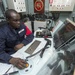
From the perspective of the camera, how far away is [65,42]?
44.3 inches

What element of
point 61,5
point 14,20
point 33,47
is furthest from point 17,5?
point 33,47

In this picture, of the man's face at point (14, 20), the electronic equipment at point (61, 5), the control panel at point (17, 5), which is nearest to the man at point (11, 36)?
the man's face at point (14, 20)

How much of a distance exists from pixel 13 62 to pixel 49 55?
390 millimetres

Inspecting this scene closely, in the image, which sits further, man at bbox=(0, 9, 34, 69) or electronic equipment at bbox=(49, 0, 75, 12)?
electronic equipment at bbox=(49, 0, 75, 12)

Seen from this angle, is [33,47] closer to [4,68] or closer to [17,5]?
[4,68]

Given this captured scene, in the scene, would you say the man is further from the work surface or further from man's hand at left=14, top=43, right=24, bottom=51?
the work surface

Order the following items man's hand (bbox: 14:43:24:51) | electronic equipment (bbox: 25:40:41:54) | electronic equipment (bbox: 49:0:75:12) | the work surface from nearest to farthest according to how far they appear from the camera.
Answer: the work surface → electronic equipment (bbox: 25:40:41:54) → man's hand (bbox: 14:43:24:51) → electronic equipment (bbox: 49:0:75:12)

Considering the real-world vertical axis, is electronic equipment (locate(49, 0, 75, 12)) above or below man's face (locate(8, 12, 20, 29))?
above

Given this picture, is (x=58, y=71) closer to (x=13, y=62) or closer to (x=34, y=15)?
(x=13, y=62)

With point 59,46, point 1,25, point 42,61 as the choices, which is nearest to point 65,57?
point 59,46

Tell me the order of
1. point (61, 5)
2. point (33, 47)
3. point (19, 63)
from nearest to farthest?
point (19, 63), point (33, 47), point (61, 5)

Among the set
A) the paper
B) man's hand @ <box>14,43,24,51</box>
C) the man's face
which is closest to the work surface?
the paper

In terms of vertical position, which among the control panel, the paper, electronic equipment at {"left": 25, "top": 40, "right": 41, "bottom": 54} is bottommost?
the paper

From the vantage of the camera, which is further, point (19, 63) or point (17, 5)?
point (17, 5)
